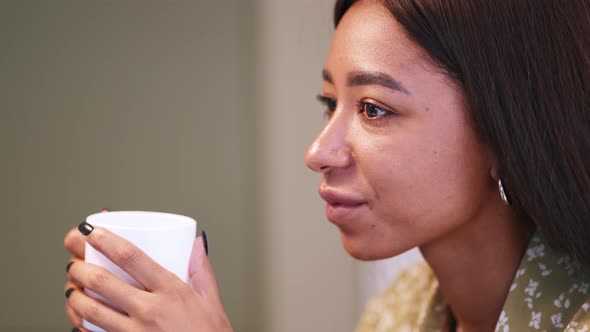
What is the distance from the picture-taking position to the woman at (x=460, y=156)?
726 millimetres

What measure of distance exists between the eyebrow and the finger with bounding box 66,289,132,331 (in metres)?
0.39

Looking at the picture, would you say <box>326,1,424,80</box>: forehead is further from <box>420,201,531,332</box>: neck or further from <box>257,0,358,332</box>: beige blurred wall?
<box>257,0,358,332</box>: beige blurred wall

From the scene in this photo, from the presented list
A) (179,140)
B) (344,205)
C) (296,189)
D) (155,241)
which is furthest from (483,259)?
(179,140)

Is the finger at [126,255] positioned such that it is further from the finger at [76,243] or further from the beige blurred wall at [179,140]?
the beige blurred wall at [179,140]

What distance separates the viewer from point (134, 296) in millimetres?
624

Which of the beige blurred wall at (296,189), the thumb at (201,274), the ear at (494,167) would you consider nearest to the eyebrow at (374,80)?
the ear at (494,167)

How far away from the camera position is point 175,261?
643 mm

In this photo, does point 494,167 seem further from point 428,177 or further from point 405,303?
point 405,303

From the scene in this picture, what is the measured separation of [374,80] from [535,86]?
0.19 meters

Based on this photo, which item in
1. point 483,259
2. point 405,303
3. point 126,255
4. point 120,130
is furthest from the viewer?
point 120,130

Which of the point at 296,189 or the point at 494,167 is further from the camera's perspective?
the point at 296,189

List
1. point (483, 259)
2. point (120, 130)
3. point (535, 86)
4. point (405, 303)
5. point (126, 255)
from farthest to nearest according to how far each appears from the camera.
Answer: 1. point (120, 130)
2. point (405, 303)
3. point (483, 259)
4. point (535, 86)
5. point (126, 255)

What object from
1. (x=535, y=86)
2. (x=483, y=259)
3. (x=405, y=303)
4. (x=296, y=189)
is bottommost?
(x=405, y=303)

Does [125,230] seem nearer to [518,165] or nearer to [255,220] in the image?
[518,165]
